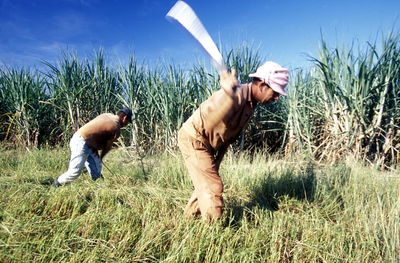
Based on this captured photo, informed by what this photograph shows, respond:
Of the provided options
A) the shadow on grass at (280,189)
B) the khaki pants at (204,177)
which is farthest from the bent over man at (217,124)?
the shadow on grass at (280,189)

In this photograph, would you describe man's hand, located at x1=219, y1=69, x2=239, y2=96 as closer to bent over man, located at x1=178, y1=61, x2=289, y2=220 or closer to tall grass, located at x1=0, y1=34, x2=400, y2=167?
bent over man, located at x1=178, y1=61, x2=289, y2=220

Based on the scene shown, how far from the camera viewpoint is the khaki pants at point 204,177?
7.70 feet

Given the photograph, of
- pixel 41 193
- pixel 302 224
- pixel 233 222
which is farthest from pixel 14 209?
pixel 302 224

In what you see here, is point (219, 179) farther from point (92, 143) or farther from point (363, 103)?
point (363, 103)

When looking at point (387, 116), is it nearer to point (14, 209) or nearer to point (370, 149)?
point (370, 149)

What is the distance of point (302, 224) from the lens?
8.40ft

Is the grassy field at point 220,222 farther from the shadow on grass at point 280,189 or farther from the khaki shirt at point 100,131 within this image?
the khaki shirt at point 100,131

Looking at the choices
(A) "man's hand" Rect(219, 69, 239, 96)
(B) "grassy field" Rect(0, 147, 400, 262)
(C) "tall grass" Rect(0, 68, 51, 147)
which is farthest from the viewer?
(C) "tall grass" Rect(0, 68, 51, 147)

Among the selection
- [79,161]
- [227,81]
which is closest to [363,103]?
[227,81]

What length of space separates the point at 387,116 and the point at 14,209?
4990 mm

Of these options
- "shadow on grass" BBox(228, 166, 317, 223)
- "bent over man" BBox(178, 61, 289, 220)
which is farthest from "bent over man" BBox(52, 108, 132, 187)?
"shadow on grass" BBox(228, 166, 317, 223)

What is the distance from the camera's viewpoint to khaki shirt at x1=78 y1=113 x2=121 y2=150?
405 cm

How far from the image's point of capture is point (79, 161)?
395 centimetres

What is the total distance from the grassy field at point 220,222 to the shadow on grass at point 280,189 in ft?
0.04
